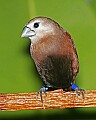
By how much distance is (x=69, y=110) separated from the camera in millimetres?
1178

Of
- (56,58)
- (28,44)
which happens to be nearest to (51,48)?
(56,58)

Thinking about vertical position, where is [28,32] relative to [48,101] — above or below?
above

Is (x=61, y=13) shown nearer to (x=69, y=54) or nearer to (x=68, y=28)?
(x=68, y=28)

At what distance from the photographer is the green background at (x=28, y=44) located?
3.79 feet

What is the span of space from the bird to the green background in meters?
0.24

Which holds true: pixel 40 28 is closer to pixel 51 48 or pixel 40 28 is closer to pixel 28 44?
pixel 51 48

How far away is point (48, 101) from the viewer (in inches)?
35.1

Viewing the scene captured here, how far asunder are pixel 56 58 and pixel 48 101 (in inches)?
3.2

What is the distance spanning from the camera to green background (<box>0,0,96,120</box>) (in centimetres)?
115

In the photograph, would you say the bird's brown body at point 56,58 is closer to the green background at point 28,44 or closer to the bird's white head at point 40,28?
the bird's white head at point 40,28

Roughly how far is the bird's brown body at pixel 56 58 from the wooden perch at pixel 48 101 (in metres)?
0.04

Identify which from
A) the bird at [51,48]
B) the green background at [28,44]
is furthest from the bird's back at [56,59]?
the green background at [28,44]

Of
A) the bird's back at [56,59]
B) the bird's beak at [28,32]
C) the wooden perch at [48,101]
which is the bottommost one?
the wooden perch at [48,101]

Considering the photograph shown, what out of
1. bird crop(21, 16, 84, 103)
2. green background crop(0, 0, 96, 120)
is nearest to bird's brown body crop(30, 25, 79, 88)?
bird crop(21, 16, 84, 103)
